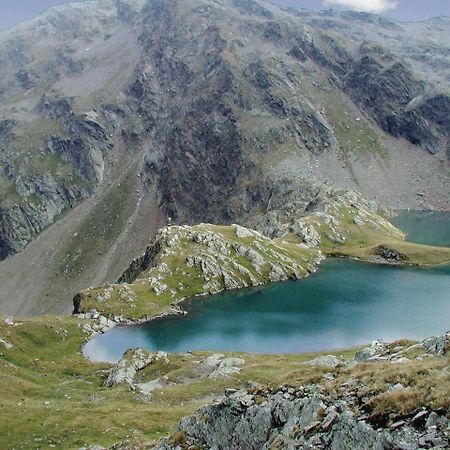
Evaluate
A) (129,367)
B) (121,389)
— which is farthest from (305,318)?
(121,389)

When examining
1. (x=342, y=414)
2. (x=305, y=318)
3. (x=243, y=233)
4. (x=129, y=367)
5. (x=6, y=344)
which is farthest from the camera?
(x=243, y=233)

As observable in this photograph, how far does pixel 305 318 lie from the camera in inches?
4417

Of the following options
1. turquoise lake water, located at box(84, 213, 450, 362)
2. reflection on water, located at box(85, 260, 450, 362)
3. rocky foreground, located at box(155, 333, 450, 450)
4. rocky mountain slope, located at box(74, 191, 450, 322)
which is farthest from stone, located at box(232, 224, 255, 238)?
rocky foreground, located at box(155, 333, 450, 450)

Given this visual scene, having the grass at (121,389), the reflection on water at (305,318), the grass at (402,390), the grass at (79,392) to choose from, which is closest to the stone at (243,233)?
the reflection on water at (305,318)

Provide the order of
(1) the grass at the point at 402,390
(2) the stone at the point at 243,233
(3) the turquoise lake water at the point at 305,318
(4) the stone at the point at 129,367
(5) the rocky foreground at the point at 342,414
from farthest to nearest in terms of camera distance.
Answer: (2) the stone at the point at 243,233 → (3) the turquoise lake water at the point at 305,318 → (4) the stone at the point at 129,367 → (1) the grass at the point at 402,390 → (5) the rocky foreground at the point at 342,414

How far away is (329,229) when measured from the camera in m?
184

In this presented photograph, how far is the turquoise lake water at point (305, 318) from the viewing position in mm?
97688

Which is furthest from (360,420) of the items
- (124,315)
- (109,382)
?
(124,315)

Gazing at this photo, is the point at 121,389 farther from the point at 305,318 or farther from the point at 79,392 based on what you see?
the point at 305,318

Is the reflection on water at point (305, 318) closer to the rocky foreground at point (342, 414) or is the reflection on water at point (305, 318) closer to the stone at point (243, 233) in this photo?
A: the stone at point (243, 233)

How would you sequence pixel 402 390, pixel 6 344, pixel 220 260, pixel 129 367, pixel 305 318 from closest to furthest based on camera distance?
pixel 402 390, pixel 129 367, pixel 6 344, pixel 305 318, pixel 220 260

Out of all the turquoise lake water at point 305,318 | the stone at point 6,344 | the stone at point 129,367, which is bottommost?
the turquoise lake water at point 305,318

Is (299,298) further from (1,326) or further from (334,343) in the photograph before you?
(1,326)

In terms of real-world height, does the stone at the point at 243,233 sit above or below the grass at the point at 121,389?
below
